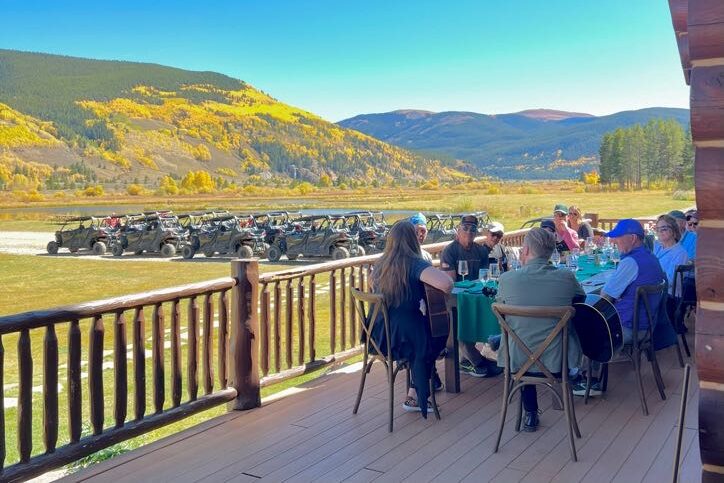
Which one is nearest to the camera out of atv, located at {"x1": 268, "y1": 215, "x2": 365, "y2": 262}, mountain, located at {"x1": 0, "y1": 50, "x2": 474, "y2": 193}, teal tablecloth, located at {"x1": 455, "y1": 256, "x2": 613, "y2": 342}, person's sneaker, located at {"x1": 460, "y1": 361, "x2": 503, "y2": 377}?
teal tablecloth, located at {"x1": 455, "y1": 256, "x2": 613, "y2": 342}

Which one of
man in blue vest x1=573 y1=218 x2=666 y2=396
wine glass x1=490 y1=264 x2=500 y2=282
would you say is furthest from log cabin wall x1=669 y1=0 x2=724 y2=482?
wine glass x1=490 y1=264 x2=500 y2=282

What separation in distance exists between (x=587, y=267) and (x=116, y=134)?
14638 cm

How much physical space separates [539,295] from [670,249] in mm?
2627

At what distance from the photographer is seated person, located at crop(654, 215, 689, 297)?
5.79 meters

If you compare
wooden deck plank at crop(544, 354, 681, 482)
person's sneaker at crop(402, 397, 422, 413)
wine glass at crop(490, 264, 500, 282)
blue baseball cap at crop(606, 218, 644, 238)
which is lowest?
wooden deck plank at crop(544, 354, 681, 482)

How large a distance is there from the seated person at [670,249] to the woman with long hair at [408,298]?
96.6 inches

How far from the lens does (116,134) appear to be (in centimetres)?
14200

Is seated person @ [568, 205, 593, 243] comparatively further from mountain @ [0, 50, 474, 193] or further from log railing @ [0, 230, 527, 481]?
mountain @ [0, 50, 474, 193]

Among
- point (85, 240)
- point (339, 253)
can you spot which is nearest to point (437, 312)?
point (339, 253)

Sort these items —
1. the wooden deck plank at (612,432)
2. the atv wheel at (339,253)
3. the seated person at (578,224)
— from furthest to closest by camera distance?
the atv wheel at (339,253) → the seated person at (578,224) → the wooden deck plank at (612,432)

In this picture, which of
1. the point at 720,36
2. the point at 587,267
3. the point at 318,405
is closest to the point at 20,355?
the point at 318,405

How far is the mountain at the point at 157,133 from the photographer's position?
420 feet

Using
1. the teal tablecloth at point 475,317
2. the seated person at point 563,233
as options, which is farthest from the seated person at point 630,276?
the seated person at point 563,233

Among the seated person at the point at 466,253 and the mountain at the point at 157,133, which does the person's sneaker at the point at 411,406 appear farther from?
the mountain at the point at 157,133
